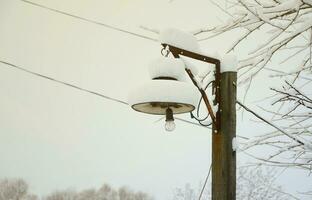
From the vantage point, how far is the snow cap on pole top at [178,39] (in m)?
3.69

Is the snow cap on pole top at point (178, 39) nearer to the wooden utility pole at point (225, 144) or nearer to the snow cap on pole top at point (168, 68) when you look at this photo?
the snow cap on pole top at point (168, 68)

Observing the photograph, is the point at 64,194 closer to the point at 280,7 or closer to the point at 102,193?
the point at 102,193

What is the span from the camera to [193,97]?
11.4 feet

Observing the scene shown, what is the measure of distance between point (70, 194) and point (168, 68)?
59838mm

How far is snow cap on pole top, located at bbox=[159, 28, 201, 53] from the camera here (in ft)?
12.1

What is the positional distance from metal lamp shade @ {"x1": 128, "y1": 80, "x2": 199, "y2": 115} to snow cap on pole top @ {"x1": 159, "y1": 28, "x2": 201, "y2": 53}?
370 mm

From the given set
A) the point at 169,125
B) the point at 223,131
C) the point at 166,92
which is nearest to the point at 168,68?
the point at 166,92

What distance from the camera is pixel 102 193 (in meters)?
58.3

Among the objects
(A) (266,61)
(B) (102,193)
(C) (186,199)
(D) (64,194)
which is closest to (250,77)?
(A) (266,61)

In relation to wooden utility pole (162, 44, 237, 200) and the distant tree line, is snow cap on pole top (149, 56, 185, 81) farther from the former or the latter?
the distant tree line

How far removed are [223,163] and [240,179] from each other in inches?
865

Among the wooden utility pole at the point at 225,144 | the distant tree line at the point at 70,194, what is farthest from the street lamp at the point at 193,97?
the distant tree line at the point at 70,194

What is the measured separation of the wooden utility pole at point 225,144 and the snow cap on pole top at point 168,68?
37 centimetres

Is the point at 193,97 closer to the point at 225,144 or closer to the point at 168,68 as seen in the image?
the point at 168,68
